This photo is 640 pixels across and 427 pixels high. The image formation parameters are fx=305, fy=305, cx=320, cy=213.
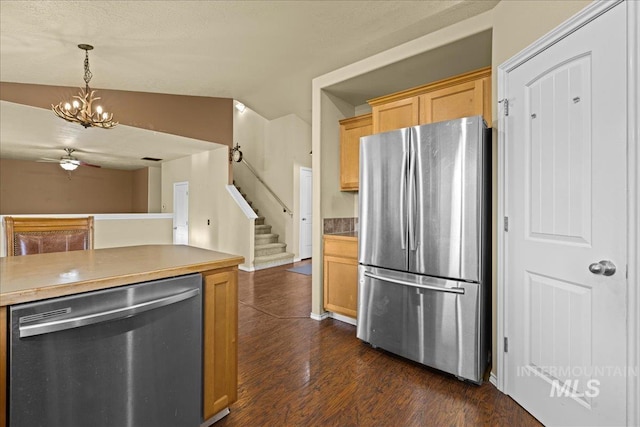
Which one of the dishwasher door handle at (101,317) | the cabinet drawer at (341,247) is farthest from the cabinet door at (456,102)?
the dishwasher door handle at (101,317)

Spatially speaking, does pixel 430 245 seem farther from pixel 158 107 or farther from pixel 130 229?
pixel 130 229

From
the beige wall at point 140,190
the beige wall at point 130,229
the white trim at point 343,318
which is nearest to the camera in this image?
the white trim at point 343,318

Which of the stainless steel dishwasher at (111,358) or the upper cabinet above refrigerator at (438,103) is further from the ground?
the upper cabinet above refrigerator at (438,103)

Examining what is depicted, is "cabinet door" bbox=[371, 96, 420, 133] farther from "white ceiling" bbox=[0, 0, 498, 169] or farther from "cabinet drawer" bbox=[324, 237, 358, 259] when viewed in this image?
"cabinet drawer" bbox=[324, 237, 358, 259]

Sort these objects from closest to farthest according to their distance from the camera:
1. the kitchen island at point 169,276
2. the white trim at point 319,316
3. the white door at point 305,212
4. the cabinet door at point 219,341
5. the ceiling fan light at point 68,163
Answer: the kitchen island at point 169,276, the cabinet door at point 219,341, the white trim at point 319,316, the ceiling fan light at point 68,163, the white door at point 305,212

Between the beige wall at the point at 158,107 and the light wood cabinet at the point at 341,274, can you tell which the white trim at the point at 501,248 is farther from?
the beige wall at the point at 158,107

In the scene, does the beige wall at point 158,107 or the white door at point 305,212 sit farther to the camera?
the white door at point 305,212

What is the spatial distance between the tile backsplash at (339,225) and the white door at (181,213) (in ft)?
16.2

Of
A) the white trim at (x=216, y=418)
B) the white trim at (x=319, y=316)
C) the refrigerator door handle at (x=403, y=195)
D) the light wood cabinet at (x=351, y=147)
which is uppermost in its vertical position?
the light wood cabinet at (x=351, y=147)

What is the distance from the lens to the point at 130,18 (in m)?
2.48

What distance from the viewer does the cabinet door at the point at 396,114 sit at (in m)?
2.64

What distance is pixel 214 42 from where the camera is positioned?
9.64 feet

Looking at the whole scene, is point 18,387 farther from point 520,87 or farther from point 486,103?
point 486,103

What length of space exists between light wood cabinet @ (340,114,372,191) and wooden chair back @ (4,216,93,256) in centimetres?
229
